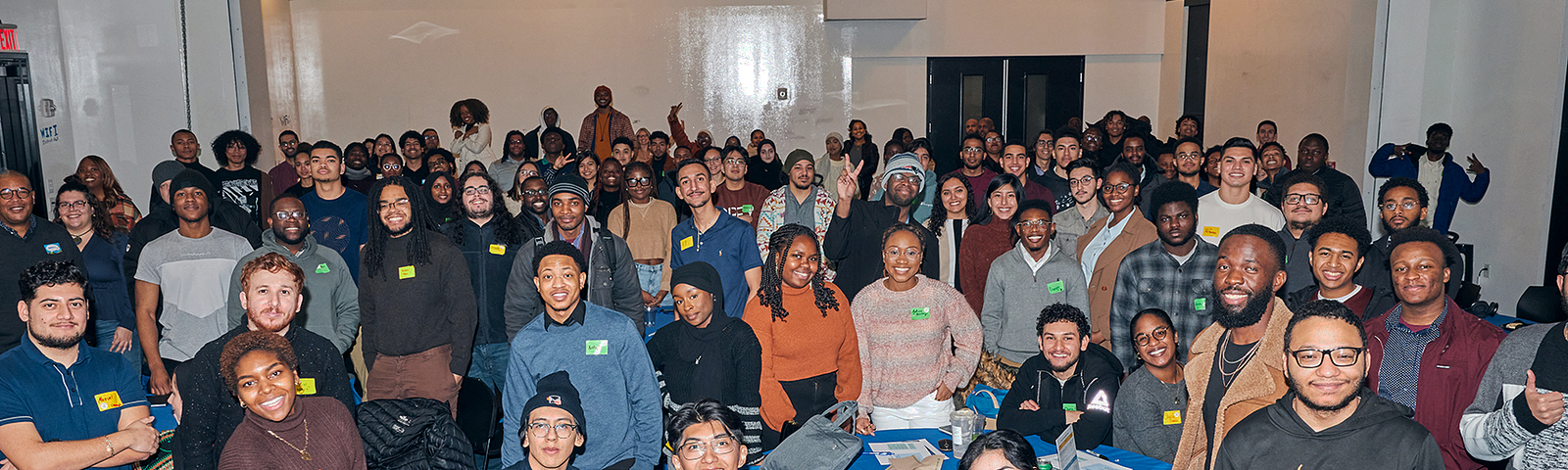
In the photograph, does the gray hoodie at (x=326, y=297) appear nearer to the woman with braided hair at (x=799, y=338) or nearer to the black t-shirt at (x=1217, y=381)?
the woman with braided hair at (x=799, y=338)

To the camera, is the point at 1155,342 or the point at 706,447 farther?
the point at 1155,342

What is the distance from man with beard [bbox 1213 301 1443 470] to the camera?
234cm

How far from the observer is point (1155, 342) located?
398 cm

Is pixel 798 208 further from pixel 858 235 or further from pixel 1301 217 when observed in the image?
pixel 1301 217

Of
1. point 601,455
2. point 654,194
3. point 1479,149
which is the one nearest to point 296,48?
point 654,194

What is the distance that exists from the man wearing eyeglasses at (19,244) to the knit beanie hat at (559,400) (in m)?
2.84

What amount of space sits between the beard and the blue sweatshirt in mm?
1969

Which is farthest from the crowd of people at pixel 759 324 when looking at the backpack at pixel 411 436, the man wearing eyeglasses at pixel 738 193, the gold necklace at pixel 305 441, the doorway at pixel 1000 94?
the doorway at pixel 1000 94

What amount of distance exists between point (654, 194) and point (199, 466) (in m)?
3.71

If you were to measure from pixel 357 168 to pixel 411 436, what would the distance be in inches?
210

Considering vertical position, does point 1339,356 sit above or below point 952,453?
above

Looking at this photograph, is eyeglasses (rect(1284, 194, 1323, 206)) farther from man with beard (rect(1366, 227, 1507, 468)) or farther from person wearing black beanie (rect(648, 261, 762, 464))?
person wearing black beanie (rect(648, 261, 762, 464))

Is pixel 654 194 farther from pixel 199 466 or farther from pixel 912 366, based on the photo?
pixel 199 466

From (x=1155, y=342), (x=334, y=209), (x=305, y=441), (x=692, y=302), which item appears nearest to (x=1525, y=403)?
(x=1155, y=342)
